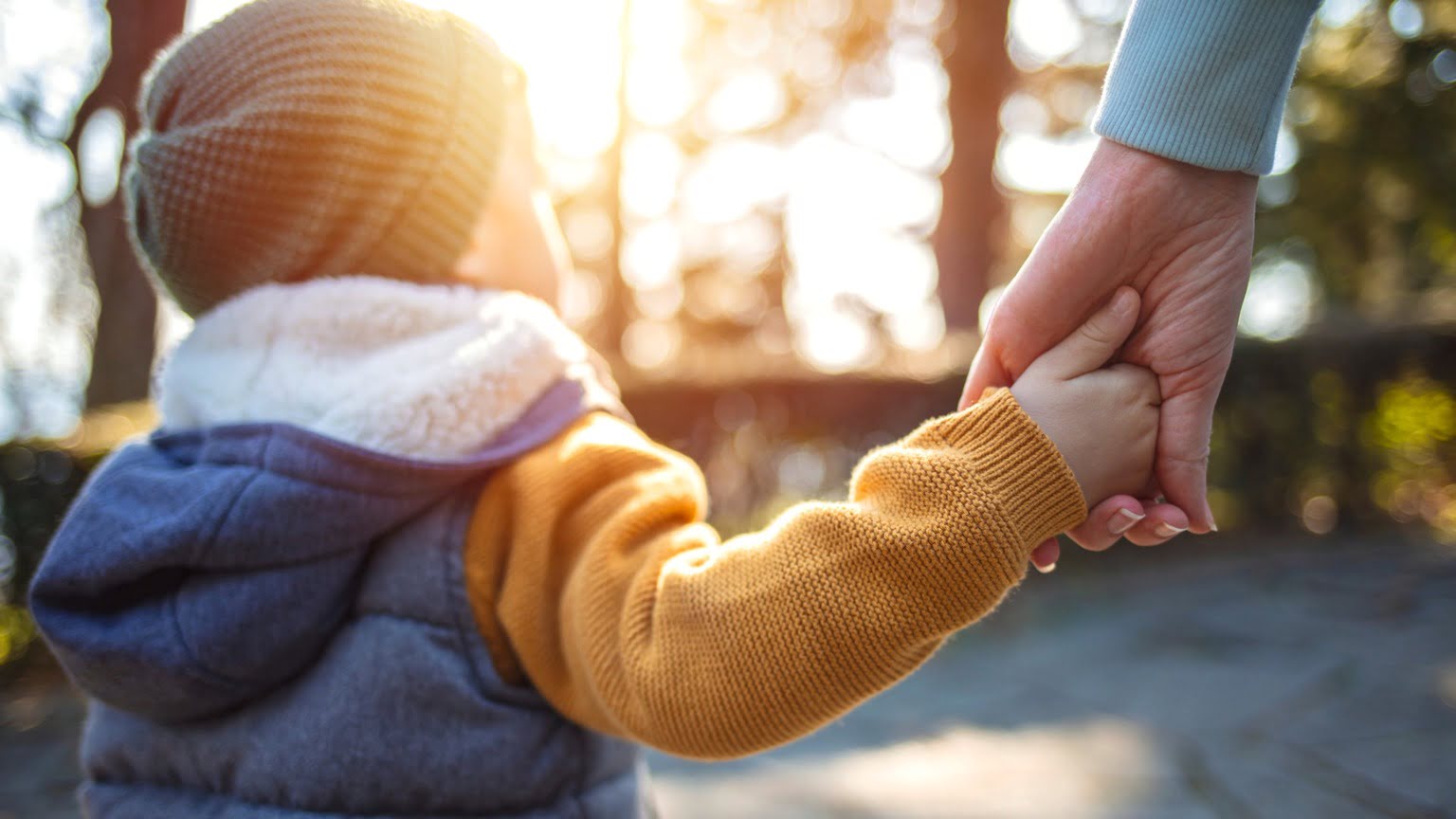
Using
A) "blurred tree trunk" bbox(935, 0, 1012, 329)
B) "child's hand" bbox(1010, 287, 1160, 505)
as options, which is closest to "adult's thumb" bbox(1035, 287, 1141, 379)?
"child's hand" bbox(1010, 287, 1160, 505)

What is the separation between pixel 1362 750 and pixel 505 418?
11.6ft

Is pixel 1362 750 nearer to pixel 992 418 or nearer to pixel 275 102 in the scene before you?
pixel 992 418

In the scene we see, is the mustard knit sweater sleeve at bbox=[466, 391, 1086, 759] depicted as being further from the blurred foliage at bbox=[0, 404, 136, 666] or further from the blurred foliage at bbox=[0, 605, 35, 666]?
the blurred foliage at bbox=[0, 605, 35, 666]

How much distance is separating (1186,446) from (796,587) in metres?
0.41

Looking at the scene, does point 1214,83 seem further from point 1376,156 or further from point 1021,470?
point 1376,156

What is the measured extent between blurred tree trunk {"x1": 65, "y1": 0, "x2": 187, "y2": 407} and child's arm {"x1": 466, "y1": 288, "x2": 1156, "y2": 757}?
20.1 ft

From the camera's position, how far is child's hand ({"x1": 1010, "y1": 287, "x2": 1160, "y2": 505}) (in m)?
0.88

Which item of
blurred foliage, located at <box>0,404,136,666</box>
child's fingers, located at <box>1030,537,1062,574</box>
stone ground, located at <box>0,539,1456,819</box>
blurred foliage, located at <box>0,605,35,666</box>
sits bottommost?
blurred foliage, located at <box>0,605,35,666</box>

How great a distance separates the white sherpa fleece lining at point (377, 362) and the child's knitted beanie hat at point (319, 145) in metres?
0.07

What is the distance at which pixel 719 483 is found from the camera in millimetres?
5832

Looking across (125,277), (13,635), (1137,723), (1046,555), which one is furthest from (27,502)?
(1137,723)

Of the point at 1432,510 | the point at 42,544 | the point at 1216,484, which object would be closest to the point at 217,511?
the point at 42,544

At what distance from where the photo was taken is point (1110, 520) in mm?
908

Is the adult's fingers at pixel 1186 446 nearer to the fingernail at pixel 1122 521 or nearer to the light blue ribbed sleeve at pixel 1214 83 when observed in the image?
the fingernail at pixel 1122 521
